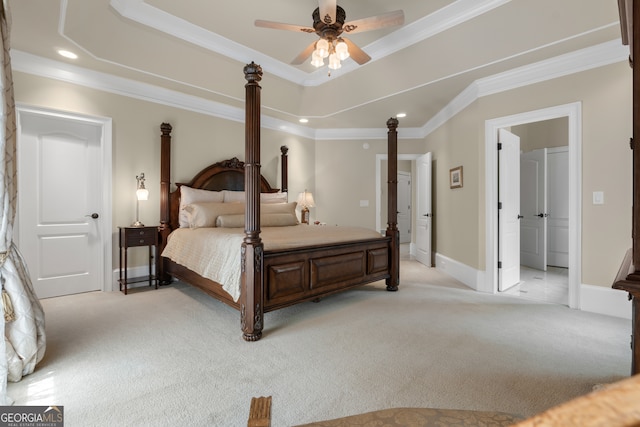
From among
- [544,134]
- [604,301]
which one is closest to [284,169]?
[604,301]

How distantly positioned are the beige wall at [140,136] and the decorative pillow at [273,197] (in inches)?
30.2

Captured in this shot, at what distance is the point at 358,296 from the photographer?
3.72m

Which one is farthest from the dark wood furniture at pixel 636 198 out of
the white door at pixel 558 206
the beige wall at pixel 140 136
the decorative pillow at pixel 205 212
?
the white door at pixel 558 206

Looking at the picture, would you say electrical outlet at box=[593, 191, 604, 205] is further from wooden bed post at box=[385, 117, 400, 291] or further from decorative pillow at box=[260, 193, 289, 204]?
decorative pillow at box=[260, 193, 289, 204]

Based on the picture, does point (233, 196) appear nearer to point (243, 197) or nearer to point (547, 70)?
point (243, 197)

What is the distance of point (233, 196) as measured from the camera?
4.63 meters

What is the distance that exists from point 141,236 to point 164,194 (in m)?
0.64

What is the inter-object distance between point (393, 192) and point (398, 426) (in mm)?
3429

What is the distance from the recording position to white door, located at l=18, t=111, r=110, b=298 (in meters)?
3.46

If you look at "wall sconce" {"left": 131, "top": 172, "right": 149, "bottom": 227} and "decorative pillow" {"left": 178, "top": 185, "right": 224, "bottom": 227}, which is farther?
"decorative pillow" {"left": 178, "top": 185, "right": 224, "bottom": 227}

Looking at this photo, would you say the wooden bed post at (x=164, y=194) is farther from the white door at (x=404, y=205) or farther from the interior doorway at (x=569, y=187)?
the white door at (x=404, y=205)

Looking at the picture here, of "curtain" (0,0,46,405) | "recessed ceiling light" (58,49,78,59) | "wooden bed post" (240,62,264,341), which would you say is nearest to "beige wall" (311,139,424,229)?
"wooden bed post" (240,62,264,341)

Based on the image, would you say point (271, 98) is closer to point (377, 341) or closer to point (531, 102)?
point (531, 102)

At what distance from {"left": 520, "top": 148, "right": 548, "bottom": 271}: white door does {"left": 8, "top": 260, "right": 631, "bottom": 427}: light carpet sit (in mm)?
2318
